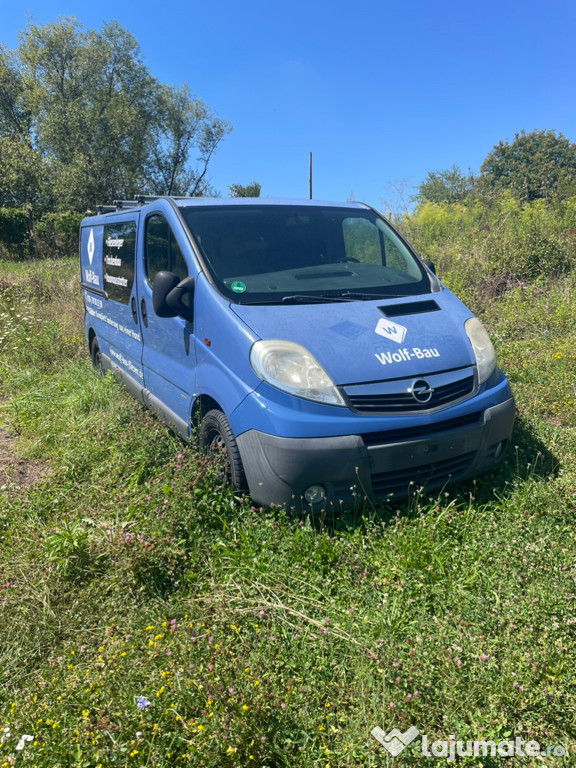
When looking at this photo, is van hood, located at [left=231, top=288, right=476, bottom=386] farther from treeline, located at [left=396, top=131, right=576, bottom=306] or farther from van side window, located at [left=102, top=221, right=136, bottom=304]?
treeline, located at [left=396, top=131, right=576, bottom=306]

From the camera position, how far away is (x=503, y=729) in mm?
2072

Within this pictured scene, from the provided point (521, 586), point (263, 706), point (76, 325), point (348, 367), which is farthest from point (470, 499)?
point (76, 325)

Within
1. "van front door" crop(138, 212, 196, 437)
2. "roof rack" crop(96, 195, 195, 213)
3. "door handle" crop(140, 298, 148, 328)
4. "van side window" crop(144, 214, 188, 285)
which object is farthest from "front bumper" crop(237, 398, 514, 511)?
"roof rack" crop(96, 195, 195, 213)

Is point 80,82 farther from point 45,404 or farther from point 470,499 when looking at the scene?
point 470,499

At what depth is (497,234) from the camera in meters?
9.48

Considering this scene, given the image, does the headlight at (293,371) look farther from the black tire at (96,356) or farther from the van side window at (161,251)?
the black tire at (96,356)

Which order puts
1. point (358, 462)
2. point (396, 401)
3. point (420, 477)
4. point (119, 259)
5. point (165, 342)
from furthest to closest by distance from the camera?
point (119, 259)
point (165, 342)
point (420, 477)
point (396, 401)
point (358, 462)

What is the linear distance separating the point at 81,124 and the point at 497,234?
31823 mm

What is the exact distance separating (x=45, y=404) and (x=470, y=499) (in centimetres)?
420

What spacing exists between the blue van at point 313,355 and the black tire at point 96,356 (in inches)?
90.7

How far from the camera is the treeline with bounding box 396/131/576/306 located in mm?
→ 8906

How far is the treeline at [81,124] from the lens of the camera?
107ft

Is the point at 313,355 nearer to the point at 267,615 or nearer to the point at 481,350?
the point at 481,350

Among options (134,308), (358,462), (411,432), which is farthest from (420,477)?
(134,308)
